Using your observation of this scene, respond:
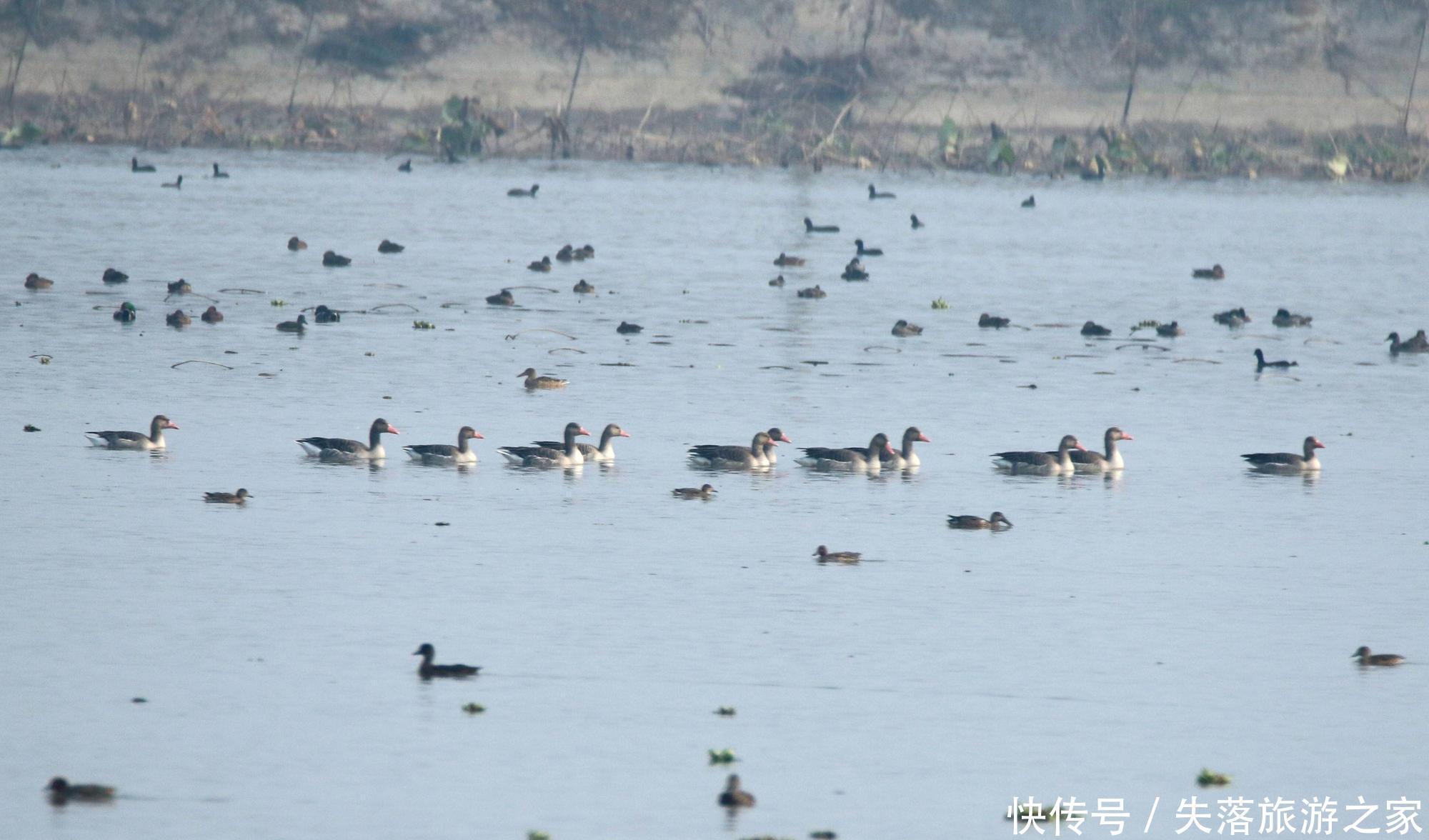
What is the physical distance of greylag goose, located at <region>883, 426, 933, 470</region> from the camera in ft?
102

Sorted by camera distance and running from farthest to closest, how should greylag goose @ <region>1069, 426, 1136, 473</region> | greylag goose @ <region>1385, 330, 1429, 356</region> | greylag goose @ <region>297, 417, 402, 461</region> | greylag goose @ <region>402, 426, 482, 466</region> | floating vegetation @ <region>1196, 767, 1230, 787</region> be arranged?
greylag goose @ <region>1385, 330, 1429, 356</region> → greylag goose @ <region>1069, 426, 1136, 473</region> → greylag goose @ <region>402, 426, 482, 466</region> → greylag goose @ <region>297, 417, 402, 461</region> → floating vegetation @ <region>1196, 767, 1230, 787</region>

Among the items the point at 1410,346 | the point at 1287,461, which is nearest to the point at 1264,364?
the point at 1410,346

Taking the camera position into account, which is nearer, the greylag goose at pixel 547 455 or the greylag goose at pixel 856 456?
the greylag goose at pixel 547 455

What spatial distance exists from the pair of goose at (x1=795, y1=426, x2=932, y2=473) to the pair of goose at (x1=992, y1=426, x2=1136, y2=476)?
1222 millimetres

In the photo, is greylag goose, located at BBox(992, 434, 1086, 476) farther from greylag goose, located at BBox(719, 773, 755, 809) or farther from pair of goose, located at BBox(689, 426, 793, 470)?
greylag goose, located at BBox(719, 773, 755, 809)

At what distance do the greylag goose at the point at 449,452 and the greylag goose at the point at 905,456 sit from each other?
18.9 ft

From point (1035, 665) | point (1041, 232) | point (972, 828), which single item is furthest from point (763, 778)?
point (1041, 232)

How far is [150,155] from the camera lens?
101438 mm

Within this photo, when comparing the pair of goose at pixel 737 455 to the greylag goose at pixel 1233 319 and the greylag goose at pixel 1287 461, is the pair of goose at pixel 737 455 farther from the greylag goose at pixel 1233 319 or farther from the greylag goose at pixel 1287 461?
the greylag goose at pixel 1233 319

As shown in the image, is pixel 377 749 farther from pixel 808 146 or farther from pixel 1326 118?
pixel 1326 118

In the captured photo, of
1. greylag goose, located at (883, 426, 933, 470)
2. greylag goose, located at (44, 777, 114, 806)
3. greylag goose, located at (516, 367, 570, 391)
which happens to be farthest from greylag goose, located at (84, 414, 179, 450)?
greylag goose, located at (44, 777, 114, 806)

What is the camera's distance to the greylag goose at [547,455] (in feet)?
99.3

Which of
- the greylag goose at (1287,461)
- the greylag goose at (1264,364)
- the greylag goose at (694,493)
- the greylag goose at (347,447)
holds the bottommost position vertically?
the greylag goose at (347,447)

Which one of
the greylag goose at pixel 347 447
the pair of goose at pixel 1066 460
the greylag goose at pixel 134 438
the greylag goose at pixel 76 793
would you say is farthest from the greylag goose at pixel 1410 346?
the greylag goose at pixel 76 793
